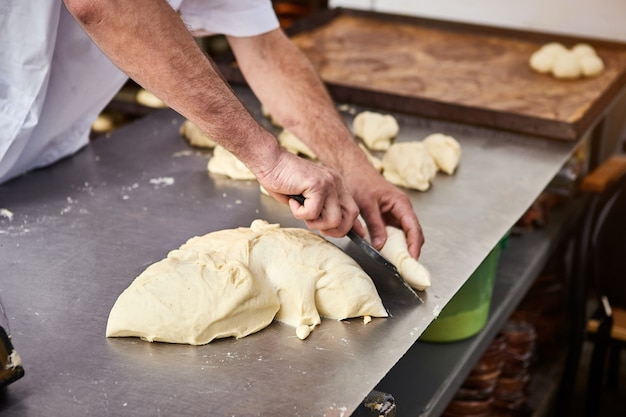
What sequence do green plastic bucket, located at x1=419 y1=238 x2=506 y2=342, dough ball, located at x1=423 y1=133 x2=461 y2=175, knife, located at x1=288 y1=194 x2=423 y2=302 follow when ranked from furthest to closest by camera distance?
dough ball, located at x1=423 y1=133 x2=461 y2=175, green plastic bucket, located at x1=419 y1=238 x2=506 y2=342, knife, located at x1=288 y1=194 x2=423 y2=302

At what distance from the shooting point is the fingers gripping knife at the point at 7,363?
130 cm

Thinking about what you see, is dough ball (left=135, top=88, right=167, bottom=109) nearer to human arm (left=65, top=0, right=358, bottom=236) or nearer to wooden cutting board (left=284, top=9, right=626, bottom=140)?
wooden cutting board (left=284, top=9, right=626, bottom=140)

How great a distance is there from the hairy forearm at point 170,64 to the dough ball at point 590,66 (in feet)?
6.39

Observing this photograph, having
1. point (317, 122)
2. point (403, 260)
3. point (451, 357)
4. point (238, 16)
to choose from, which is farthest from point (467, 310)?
point (238, 16)

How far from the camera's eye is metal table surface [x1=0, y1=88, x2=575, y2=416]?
137 cm

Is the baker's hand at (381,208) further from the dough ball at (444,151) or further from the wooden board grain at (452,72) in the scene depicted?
the wooden board grain at (452,72)

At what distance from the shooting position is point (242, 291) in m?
1.53

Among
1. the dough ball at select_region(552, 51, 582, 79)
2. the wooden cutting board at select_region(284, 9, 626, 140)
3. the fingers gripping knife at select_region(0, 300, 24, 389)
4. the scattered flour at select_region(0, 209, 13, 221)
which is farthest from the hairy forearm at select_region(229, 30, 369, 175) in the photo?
the dough ball at select_region(552, 51, 582, 79)

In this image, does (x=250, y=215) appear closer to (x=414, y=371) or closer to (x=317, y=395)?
(x=414, y=371)

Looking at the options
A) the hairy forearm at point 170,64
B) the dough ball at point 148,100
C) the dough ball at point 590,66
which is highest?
the hairy forearm at point 170,64

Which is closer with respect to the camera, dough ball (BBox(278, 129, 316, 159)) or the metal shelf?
the metal shelf

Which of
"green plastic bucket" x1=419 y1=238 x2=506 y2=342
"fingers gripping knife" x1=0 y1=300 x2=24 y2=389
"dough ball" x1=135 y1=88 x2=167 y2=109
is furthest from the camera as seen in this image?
"dough ball" x1=135 y1=88 x2=167 y2=109

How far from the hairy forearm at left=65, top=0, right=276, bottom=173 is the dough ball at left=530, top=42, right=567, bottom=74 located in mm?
1924

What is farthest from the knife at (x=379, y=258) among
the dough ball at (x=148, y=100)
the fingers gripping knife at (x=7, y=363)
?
the dough ball at (x=148, y=100)
